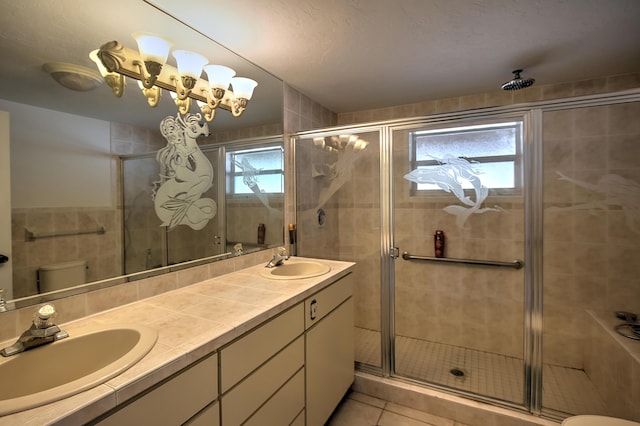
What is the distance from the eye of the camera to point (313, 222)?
Result: 260cm

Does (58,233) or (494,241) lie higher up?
(58,233)

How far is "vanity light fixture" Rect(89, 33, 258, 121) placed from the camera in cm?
123

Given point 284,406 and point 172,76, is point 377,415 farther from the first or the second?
point 172,76

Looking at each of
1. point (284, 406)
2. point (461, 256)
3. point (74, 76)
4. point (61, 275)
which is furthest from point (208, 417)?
point (461, 256)

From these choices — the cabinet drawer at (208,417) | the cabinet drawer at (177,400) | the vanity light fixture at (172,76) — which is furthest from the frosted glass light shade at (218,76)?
the cabinet drawer at (208,417)

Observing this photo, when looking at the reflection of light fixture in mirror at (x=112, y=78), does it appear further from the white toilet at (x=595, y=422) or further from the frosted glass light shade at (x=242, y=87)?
the white toilet at (x=595, y=422)

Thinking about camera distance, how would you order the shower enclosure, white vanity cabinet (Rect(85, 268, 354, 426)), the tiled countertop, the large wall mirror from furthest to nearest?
the shower enclosure → the large wall mirror → white vanity cabinet (Rect(85, 268, 354, 426)) → the tiled countertop

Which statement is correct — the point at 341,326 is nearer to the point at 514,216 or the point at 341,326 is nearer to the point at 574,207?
the point at 514,216

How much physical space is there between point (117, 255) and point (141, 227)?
0.51 ft

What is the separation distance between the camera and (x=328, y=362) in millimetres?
1721

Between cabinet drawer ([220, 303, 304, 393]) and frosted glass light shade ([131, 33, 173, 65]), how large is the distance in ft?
4.29

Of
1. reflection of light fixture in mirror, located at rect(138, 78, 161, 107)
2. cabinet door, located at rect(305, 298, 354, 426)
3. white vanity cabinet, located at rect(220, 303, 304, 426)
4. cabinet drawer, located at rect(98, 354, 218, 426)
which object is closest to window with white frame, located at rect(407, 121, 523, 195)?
cabinet door, located at rect(305, 298, 354, 426)

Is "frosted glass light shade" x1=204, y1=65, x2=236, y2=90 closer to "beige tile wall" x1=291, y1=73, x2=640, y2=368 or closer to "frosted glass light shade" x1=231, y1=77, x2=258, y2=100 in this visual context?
"frosted glass light shade" x1=231, y1=77, x2=258, y2=100

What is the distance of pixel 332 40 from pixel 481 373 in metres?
2.56
